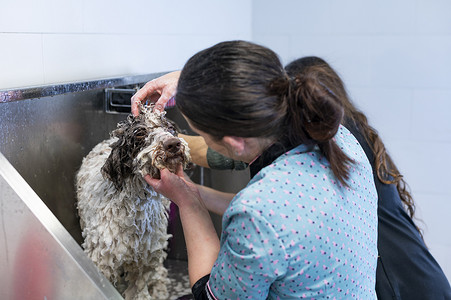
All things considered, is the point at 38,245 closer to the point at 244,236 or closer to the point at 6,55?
the point at 244,236

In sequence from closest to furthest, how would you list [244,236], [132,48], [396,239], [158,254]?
[244,236]
[396,239]
[158,254]
[132,48]

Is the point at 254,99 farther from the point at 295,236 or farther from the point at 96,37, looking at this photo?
the point at 96,37

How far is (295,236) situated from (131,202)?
719 mm

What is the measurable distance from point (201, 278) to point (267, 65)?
0.41 meters

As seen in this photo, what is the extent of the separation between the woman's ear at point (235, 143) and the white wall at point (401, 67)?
6.04 feet

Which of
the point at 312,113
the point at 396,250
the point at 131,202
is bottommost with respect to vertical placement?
the point at 396,250

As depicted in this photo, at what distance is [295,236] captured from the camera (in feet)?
2.80

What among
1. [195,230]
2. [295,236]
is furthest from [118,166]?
[295,236]

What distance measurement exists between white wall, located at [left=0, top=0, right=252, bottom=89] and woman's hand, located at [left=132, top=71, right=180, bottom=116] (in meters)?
0.29

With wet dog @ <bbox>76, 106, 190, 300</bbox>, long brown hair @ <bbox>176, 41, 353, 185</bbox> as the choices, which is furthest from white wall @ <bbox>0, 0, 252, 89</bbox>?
long brown hair @ <bbox>176, 41, 353, 185</bbox>

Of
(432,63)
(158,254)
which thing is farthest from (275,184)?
(432,63)

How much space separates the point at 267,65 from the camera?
2.98ft

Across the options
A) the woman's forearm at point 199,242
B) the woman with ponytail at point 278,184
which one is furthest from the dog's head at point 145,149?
the woman with ponytail at point 278,184

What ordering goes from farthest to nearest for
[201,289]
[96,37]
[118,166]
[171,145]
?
[96,37], [118,166], [171,145], [201,289]
